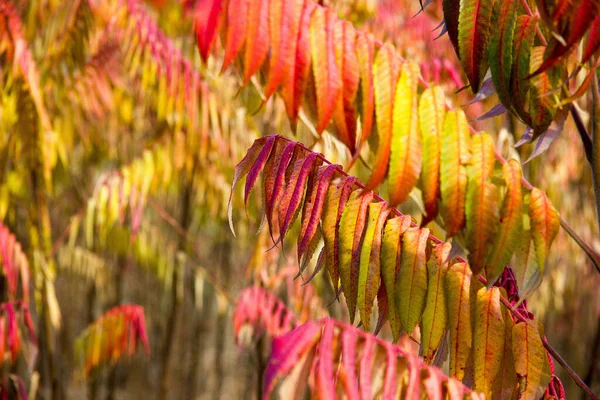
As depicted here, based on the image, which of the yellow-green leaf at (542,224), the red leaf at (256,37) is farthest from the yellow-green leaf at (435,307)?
the red leaf at (256,37)

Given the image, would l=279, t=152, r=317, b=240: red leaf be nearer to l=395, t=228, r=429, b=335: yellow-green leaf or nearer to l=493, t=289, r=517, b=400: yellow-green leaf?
l=395, t=228, r=429, b=335: yellow-green leaf

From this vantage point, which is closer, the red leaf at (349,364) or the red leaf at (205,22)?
the red leaf at (349,364)

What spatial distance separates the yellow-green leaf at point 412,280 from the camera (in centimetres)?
84

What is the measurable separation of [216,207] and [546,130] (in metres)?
2.07

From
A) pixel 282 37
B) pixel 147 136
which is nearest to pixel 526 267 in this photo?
pixel 282 37

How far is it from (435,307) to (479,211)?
179mm

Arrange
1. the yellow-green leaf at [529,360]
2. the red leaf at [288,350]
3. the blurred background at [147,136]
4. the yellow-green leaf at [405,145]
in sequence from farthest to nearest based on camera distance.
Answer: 1. the blurred background at [147,136]
2. the yellow-green leaf at [529,360]
3. the yellow-green leaf at [405,145]
4. the red leaf at [288,350]

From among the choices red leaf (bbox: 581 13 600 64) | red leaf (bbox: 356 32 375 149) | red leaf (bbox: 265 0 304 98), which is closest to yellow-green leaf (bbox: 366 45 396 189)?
red leaf (bbox: 356 32 375 149)

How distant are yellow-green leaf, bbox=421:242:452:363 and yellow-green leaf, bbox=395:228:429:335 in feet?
0.04

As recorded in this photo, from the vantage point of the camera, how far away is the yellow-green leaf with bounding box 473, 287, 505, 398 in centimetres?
84

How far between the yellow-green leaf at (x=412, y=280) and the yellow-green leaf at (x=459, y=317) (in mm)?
35

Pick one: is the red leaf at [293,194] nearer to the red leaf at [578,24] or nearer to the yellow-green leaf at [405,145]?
the yellow-green leaf at [405,145]

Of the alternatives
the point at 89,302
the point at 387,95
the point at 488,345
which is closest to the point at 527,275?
the point at 488,345

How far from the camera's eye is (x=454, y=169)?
739mm
